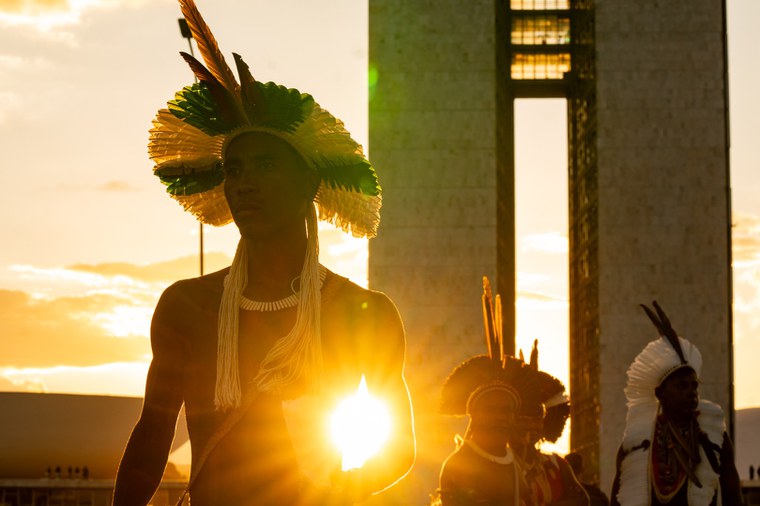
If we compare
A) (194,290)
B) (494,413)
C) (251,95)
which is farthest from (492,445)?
(251,95)

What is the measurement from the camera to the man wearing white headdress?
12406 mm

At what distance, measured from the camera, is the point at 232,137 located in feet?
18.0

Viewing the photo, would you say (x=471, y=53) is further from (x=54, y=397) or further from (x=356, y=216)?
(x=356, y=216)

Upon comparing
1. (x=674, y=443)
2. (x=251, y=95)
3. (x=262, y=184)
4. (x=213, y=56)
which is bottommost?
(x=674, y=443)

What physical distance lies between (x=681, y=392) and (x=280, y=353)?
7710mm

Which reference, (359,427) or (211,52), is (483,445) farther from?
(211,52)

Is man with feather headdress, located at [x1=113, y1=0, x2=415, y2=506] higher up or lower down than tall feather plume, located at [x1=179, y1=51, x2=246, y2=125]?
lower down

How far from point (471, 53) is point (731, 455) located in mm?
79560

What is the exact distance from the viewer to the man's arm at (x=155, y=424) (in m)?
5.25

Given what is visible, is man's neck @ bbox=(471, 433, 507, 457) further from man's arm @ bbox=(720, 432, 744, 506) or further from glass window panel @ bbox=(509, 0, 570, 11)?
glass window panel @ bbox=(509, 0, 570, 11)

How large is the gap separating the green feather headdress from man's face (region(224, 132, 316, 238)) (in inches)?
1.9

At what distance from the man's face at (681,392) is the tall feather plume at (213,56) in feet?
25.1

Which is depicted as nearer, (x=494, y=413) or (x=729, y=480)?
(x=494, y=413)

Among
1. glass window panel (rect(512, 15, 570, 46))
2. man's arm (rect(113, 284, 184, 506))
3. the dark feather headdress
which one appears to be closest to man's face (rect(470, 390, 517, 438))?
the dark feather headdress
